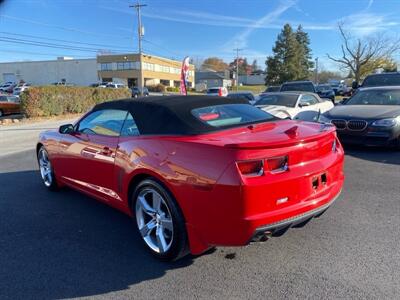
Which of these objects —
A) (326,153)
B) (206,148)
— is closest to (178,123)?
(206,148)

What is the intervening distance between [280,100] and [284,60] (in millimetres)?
55571

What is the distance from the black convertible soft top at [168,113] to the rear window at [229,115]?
3.3 inches

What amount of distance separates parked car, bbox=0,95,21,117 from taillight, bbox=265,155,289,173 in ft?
68.7

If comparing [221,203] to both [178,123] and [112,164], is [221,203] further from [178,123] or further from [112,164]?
[112,164]

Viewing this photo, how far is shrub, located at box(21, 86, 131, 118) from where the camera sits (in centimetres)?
1766

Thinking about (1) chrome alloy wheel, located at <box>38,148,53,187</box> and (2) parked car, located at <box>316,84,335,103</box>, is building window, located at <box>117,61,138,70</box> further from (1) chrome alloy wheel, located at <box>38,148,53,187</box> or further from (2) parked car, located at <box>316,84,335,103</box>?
(1) chrome alloy wheel, located at <box>38,148,53,187</box>

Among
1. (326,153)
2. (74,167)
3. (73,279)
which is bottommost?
(73,279)

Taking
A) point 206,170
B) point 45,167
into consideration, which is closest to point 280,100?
point 45,167

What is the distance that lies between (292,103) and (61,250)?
329 inches

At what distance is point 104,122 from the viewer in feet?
14.0

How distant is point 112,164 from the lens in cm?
375

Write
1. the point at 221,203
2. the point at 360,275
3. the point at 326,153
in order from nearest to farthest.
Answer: the point at 221,203
the point at 360,275
the point at 326,153

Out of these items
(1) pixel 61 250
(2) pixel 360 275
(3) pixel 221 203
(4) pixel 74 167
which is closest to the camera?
(3) pixel 221 203

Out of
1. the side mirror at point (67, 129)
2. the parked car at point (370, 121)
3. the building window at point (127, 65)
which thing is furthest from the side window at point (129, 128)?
the building window at point (127, 65)
